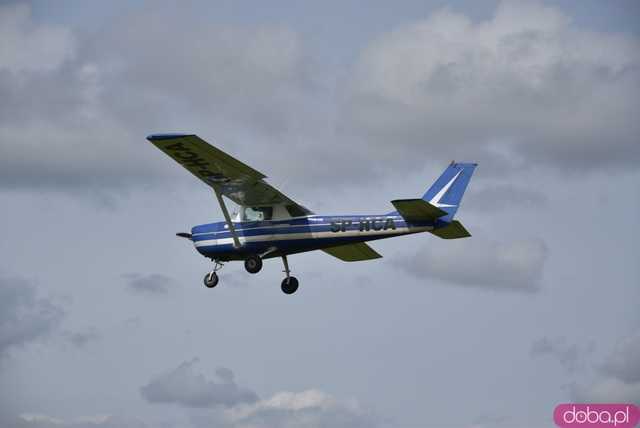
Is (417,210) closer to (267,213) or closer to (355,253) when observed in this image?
(267,213)

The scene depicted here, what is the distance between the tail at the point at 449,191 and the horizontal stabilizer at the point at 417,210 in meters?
0.82

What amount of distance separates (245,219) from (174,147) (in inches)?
127

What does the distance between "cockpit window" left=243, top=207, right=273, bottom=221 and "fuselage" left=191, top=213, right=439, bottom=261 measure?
0.12 metres

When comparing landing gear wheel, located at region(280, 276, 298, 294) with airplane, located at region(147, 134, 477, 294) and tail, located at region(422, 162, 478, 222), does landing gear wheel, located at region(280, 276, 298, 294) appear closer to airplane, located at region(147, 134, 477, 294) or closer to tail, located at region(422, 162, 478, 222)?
airplane, located at region(147, 134, 477, 294)

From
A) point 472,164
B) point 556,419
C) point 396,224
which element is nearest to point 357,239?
point 396,224

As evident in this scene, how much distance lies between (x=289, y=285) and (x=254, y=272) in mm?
1534

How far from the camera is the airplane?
3616 cm

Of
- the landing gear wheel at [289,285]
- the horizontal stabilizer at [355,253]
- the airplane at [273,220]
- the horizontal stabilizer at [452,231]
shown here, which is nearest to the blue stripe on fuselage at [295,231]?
the airplane at [273,220]

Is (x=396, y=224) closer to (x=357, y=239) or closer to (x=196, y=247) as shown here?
(x=357, y=239)

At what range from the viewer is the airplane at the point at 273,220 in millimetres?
36156

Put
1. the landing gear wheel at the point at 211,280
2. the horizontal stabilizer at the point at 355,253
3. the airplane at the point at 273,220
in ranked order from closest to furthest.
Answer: the airplane at the point at 273,220 → the landing gear wheel at the point at 211,280 → the horizontal stabilizer at the point at 355,253

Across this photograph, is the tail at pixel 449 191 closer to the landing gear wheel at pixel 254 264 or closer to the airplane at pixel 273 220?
the airplane at pixel 273 220

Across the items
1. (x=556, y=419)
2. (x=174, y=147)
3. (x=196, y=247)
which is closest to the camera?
(x=556, y=419)

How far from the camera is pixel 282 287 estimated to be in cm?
3878
